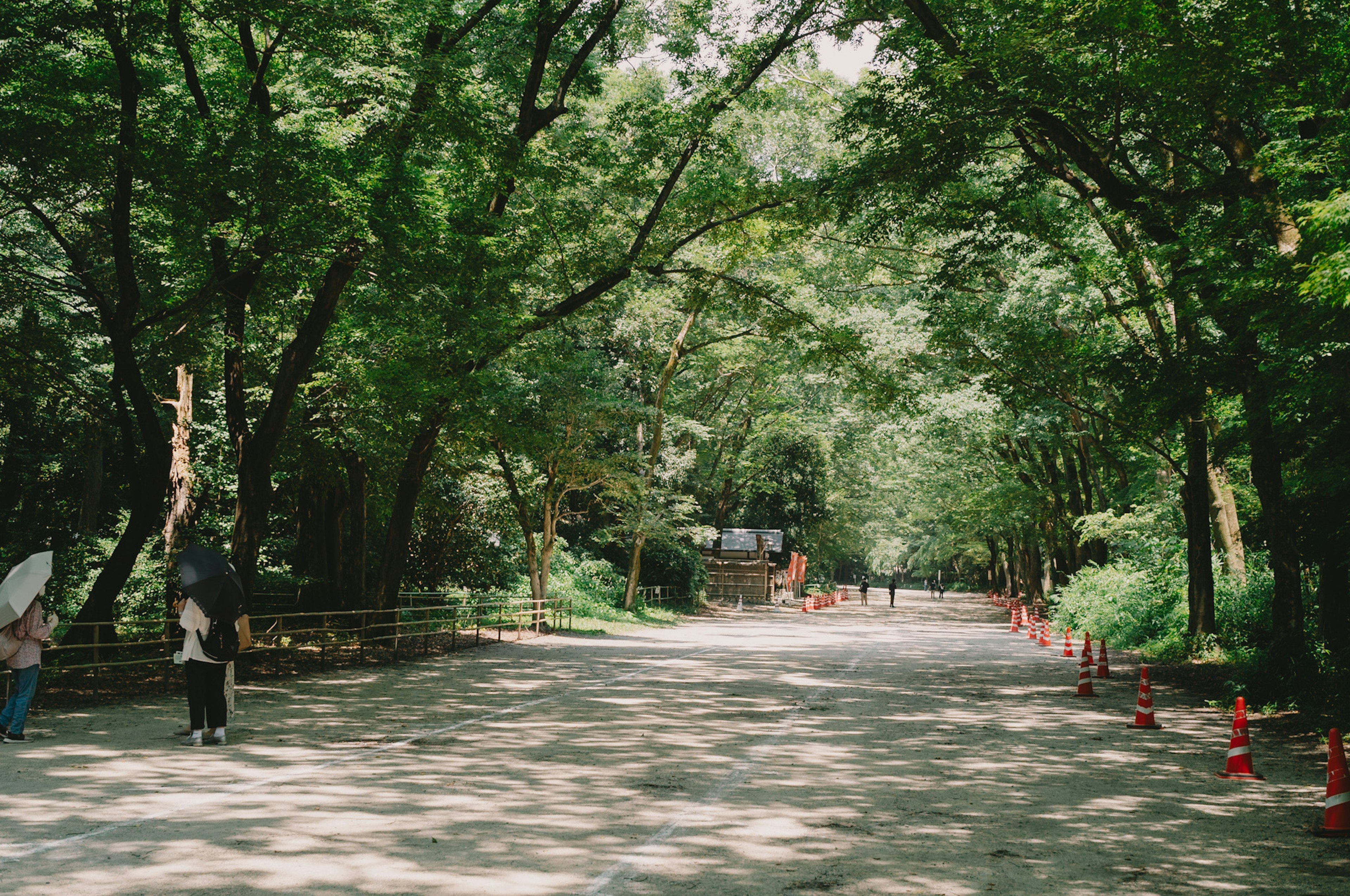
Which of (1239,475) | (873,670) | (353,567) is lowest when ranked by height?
(873,670)

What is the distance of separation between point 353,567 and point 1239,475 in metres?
21.7

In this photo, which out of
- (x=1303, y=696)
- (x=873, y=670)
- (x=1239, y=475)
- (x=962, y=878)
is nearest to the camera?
(x=962, y=878)

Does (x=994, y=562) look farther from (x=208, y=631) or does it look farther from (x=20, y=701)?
(x=20, y=701)

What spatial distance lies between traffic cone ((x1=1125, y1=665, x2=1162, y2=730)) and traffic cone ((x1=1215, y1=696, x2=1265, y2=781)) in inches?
117

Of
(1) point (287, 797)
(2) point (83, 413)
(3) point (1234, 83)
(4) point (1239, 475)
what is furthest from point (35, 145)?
(4) point (1239, 475)

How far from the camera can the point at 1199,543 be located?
2059 cm

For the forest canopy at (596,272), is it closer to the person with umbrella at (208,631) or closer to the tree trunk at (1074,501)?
the tree trunk at (1074,501)

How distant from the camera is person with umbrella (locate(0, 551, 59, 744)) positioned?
959 centimetres

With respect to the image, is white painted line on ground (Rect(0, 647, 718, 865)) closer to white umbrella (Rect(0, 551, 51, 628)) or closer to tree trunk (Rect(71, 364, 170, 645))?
white umbrella (Rect(0, 551, 51, 628))

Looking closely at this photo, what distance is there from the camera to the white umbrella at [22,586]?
9.46 m

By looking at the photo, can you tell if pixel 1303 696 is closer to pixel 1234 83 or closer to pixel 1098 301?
pixel 1234 83

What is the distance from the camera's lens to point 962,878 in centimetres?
601

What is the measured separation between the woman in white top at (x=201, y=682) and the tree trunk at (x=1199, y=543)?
17947mm

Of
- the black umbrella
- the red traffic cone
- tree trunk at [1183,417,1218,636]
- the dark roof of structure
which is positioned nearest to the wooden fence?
the black umbrella
